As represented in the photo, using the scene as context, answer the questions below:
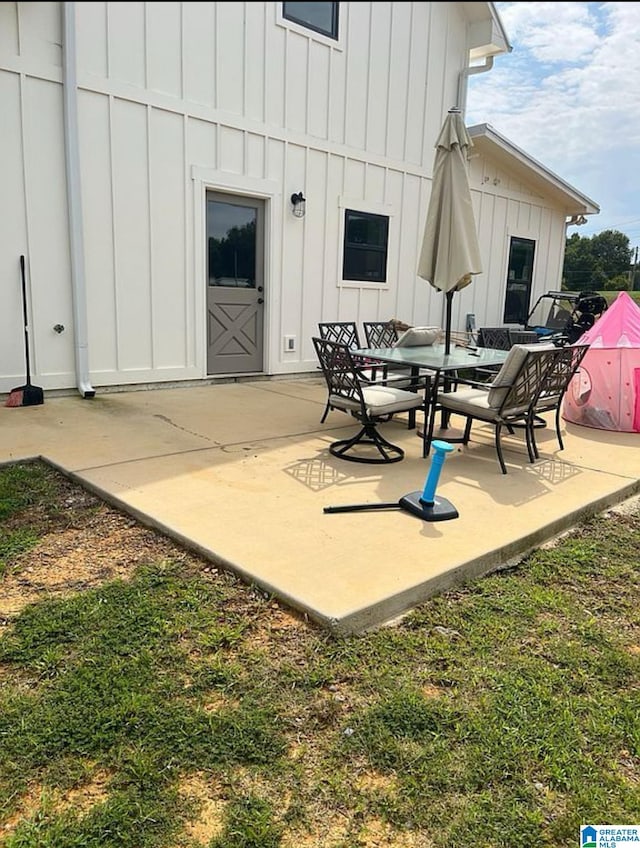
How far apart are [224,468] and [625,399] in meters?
3.77

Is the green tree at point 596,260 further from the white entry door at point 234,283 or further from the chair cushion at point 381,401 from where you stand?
the chair cushion at point 381,401

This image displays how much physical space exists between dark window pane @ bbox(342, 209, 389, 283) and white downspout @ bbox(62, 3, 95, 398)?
3.66m

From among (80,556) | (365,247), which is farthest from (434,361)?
(365,247)

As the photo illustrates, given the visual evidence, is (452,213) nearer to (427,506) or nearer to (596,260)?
(427,506)

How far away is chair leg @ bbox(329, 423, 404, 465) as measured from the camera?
4.41 m

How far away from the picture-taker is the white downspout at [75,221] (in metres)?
5.75

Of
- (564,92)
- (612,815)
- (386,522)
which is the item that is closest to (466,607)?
(386,522)

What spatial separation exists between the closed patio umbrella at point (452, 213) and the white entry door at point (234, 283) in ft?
9.27

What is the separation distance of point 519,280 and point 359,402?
8589mm

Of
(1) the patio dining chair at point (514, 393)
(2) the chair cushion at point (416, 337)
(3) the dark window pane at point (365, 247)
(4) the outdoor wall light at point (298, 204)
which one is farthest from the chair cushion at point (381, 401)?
(3) the dark window pane at point (365, 247)

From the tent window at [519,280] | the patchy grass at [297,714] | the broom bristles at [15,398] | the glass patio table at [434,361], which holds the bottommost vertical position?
the patchy grass at [297,714]

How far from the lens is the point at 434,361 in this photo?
4988 millimetres

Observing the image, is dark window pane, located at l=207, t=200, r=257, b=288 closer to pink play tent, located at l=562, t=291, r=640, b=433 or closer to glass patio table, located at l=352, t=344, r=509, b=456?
glass patio table, located at l=352, t=344, r=509, b=456

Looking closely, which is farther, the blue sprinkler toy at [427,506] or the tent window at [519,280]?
the tent window at [519,280]
